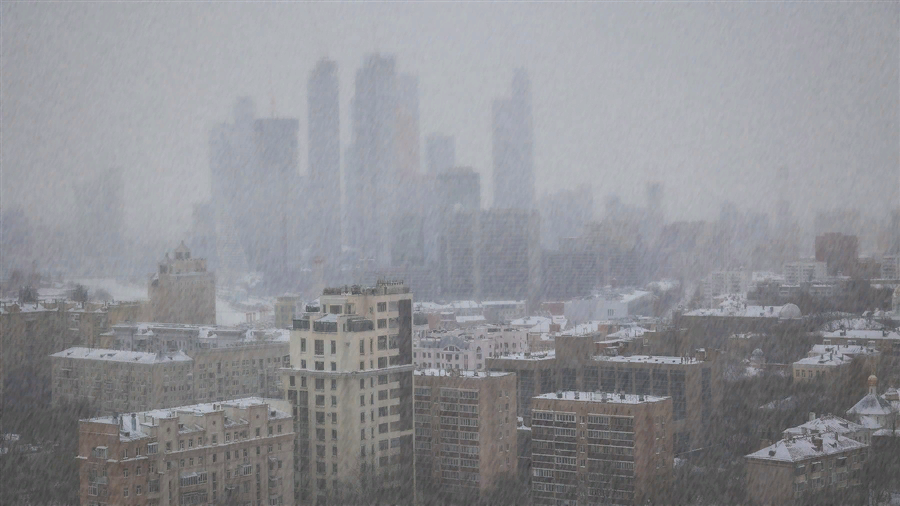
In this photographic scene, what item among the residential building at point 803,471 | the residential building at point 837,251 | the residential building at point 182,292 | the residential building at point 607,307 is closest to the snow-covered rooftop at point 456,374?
the residential building at point 803,471

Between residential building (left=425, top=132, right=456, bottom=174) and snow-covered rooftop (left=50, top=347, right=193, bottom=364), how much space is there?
48.8 meters

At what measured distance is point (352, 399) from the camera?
13.2 metres

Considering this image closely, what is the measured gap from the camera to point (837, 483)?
43.2ft

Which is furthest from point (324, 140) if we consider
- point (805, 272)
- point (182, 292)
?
point (182, 292)

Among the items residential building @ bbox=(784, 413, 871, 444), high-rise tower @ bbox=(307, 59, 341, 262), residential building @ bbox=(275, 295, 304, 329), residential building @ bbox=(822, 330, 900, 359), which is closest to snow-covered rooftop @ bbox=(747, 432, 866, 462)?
residential building @ bbox=(784, 413, 871, 444)

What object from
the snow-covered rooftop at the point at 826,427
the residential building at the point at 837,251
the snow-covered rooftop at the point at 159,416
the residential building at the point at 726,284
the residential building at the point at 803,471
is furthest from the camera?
the residential building at the point at 726,284

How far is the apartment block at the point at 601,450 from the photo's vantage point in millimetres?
13711

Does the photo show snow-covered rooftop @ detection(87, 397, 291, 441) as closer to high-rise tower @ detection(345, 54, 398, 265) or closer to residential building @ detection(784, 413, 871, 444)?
residential building @ detection(784, 413, 871, 444)

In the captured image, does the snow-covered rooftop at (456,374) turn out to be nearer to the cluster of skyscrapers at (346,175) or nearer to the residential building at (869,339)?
the residential building at (869,339)

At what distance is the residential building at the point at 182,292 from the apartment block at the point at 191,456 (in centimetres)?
1693

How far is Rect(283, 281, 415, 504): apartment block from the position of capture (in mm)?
13156

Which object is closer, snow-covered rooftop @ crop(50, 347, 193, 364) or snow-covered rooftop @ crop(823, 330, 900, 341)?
snow-covered rooftop @ crop(50, 347, 193, 364)

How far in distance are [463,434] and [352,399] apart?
6.05 ft

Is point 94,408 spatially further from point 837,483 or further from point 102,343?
point 837,483
